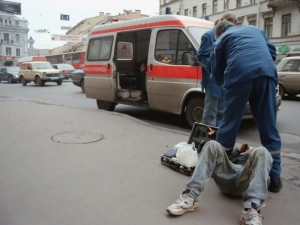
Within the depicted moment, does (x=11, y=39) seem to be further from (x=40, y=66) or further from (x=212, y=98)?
(x=212, y=98)

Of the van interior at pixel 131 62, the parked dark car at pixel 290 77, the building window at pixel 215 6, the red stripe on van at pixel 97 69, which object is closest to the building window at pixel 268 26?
the building window at pixel 215 6

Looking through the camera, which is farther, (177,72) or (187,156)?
(177,72)

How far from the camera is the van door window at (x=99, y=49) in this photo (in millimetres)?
9646

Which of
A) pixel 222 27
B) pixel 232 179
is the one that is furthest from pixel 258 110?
pixel 222 27

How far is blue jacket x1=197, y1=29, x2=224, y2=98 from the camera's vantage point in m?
5.52

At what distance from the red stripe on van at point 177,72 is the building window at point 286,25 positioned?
91.9ft

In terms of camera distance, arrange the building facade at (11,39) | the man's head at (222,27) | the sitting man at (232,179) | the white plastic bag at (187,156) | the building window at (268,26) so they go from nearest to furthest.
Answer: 1. the sitting man at (232,179)
2. the man's head at (222,27)
3. the white plastic bag at (187,156)
4. the building window at (268,26)
5. the building facade at (11,39)

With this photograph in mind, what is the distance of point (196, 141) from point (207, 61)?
1.50m

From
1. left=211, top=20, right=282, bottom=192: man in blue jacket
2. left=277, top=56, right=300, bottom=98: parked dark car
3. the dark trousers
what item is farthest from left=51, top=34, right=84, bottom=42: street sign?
the dark trousers

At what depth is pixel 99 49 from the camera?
10047 mm

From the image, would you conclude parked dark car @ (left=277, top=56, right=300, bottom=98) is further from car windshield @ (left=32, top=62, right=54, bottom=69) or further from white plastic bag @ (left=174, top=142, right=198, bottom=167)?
car windshield @ (left=32, top=62, right=54, bottom=69)

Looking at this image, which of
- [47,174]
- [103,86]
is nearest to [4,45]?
[103,86]

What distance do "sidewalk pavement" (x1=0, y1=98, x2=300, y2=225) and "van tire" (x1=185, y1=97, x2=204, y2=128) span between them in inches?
40.0

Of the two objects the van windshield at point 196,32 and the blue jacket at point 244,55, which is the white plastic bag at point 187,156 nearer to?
the blue jacket at point 244,55
